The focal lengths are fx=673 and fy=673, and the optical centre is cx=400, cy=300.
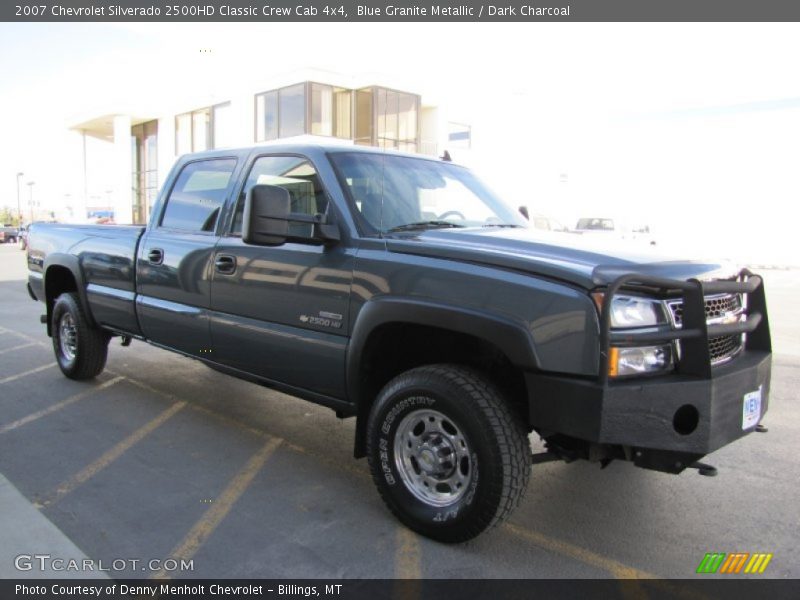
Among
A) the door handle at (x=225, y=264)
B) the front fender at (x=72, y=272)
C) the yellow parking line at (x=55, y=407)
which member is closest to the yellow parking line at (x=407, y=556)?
the door handle at (x=225, y=264)

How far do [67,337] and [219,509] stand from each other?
348cm

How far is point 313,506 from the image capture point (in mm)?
3605

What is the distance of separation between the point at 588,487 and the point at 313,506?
1606 millimetres

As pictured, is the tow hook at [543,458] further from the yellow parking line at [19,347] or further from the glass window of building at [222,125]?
the glass window of building at [222,125]

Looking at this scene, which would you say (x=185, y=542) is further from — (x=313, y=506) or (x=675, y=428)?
(x=675, y=428)

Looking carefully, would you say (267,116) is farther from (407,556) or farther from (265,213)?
(407,556)

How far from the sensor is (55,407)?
5.37 m

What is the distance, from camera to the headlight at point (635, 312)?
2.73 meters

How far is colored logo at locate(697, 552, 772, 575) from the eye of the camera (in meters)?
3.03

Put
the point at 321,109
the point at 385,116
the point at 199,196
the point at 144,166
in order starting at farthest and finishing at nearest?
the point at 144,166, the point at 385,116, the point at 321,109, the point at 199,196

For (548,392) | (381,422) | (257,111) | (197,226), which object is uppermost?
(257,111)

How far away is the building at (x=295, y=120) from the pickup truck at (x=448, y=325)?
23956mm

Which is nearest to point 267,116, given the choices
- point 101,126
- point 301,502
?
point 101,126

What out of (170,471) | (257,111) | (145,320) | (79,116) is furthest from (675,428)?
(79,116)
